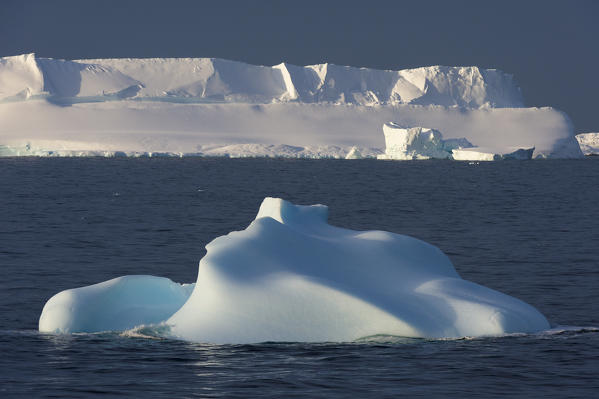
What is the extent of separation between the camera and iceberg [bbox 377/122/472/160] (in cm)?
7656

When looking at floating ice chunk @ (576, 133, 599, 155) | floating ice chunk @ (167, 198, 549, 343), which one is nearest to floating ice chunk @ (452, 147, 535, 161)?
floating ice chunk @ (576, 133, 599, 155)

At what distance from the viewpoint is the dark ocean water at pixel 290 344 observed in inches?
360

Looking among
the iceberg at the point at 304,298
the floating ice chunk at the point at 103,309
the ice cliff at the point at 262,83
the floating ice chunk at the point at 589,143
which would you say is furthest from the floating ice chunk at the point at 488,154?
the floating ice chunk at the point at 103,309

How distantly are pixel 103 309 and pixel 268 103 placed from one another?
99429mm

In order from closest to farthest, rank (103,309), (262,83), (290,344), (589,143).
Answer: (290,344)
(103,309)
(262,83)
(589,143)

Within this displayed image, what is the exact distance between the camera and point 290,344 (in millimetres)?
10617

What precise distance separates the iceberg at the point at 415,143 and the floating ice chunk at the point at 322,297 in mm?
64008

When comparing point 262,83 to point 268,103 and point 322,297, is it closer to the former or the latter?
point 268,103

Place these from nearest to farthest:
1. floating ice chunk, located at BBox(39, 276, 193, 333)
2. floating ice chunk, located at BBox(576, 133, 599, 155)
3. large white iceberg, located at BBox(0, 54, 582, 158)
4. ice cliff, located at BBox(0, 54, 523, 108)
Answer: floating ice chunk, located at BBox(39, 276, 193, 333), large white iceberg, located at BBox(0, 54, 582, 158), ice cliff, located at BBox(0, 54, 523, 108), floating ice chunk, located at BBox(576, 133, 599, 155)

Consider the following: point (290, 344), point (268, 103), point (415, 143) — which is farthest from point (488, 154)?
point (290, 344)

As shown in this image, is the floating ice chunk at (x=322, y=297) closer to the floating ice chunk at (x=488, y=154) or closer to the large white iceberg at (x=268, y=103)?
the floating ice chunk at (x=488, y=154)

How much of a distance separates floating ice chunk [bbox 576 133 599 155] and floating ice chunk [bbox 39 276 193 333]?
4559 inches

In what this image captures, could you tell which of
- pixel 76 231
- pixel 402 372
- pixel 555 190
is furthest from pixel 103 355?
pixel 555 190

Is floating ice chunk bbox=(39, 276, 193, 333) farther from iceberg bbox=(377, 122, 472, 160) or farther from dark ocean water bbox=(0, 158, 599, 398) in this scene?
iceberg bbox=(377, 122, 472, 160)
